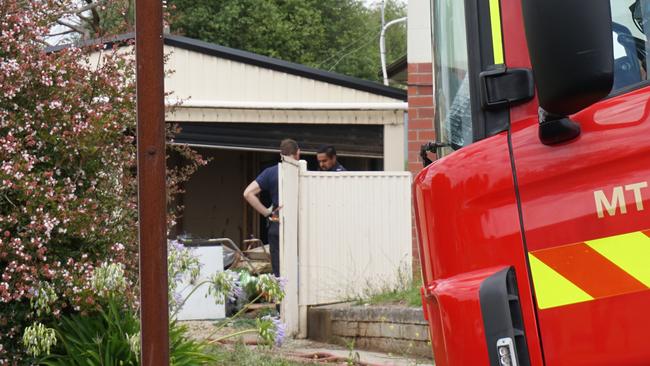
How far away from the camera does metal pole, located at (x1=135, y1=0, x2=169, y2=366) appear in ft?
14.5

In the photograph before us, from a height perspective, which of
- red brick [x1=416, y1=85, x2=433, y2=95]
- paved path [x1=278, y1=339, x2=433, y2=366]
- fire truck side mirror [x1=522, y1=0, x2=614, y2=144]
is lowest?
paved path [x1=278, y1=339, x2=433, y2=366]

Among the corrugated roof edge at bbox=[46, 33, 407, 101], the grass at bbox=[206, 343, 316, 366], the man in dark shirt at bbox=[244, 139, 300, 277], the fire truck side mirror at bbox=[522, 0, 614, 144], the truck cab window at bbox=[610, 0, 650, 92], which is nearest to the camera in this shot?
the fire truck side mirror at bbox=[522, 0, 614, 144]

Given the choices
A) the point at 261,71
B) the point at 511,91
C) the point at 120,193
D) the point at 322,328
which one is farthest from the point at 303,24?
the point at 511,91

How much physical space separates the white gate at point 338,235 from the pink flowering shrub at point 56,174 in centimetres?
298

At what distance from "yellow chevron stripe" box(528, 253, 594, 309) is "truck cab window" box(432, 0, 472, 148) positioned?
1.77 ft

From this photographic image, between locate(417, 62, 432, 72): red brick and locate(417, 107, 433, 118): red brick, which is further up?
locate(417, 62, 432, 72): red brick

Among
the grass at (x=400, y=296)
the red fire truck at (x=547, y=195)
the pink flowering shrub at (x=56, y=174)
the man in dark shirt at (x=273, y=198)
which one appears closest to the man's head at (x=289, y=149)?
the man in dark shirt at (x=273, y=198)

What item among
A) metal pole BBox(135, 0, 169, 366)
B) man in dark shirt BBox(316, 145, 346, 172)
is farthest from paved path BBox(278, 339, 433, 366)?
metal pole BBox(135, 0, 169, 366)

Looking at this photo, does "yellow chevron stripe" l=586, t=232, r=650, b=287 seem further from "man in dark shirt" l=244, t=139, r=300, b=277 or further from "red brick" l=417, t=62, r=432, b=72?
"man in dark shirt" l=244, t=139, r=300, b=277

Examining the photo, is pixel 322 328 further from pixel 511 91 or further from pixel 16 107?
pixel 511 91

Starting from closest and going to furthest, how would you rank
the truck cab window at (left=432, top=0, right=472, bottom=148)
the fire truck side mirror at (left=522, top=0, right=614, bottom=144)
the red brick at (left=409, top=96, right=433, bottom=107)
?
1. the fire truck side mirror at (left=522, top=0, right=614, bottom=144)
2. the truck cab window at (left=432, top=0, right=472, bottom=148)
3. the red brick at (left=409, top=96, right=433, bottom=107)

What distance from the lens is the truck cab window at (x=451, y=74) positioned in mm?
3600

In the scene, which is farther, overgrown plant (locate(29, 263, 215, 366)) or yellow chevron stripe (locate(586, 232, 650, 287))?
overgrown plant (locate(29, 263, 215, 366))

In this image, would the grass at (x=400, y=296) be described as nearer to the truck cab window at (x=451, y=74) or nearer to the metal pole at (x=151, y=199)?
the metal pole at (x=151, y=199)
